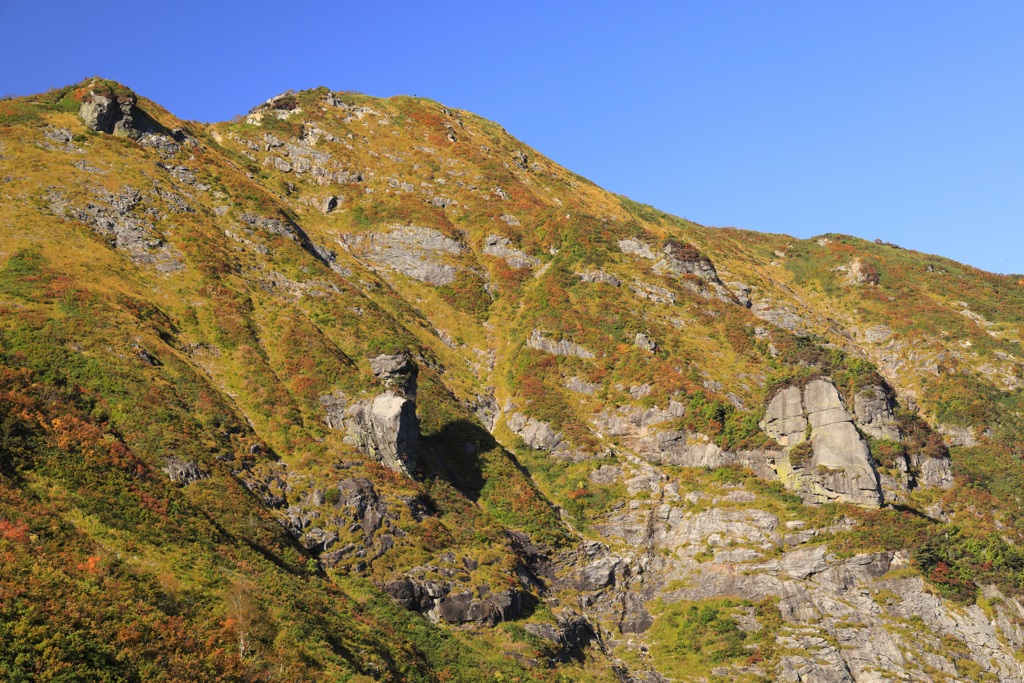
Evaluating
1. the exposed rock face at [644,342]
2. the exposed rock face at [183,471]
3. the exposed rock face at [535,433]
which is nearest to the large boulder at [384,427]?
the exposed rock face at [183,471]

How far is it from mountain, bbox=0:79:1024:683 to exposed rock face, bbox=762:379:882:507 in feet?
0.69

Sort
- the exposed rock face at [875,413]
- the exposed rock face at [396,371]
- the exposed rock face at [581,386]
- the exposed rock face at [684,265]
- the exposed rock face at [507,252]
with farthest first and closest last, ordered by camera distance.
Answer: the exposed rock face at [507,252] < the exposed rock face at [684,265] < the exposed rock face at [581,386] < the exposed rock face at [875,413] < the exposed rock face at [396,371]

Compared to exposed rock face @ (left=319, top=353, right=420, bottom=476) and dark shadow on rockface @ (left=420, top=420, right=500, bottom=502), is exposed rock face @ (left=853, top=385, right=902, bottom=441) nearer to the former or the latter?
dark shadow on rockface @ (left=420, top=420, right=500, bottom=502)

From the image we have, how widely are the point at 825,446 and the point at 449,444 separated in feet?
97.2

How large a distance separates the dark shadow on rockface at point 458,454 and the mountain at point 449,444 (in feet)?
1.10

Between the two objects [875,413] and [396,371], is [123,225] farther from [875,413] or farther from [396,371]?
[875,413]

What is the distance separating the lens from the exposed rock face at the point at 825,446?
48594 mm

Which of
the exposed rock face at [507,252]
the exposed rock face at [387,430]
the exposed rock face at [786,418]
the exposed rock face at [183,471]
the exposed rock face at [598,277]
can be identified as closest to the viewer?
the exposed rock face at [183,471]

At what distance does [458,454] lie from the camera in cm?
5397

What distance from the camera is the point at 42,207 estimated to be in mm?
54375

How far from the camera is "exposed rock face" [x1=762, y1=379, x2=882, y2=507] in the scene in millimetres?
48594

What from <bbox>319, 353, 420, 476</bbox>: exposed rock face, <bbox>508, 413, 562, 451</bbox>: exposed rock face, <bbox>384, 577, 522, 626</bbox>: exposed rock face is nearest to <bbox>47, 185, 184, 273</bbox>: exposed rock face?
<bbox>319, 353, 420, 476</bbox>: exposed rock face

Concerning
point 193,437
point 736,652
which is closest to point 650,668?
point 736,652

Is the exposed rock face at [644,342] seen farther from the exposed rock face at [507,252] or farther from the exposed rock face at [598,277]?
the exposed rock face at [507,252]
